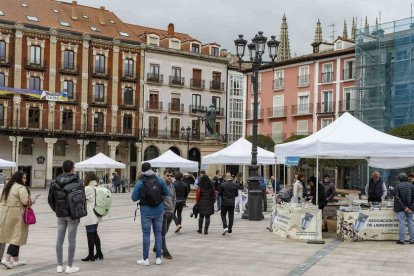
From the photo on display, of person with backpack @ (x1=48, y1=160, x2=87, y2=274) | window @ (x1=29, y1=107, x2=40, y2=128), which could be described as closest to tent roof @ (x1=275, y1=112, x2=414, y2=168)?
person with backpack @ (x1=48, y1=160, x2=87, y2=274)

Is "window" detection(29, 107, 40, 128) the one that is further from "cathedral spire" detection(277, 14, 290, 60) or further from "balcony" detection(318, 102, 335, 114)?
"cathedral spire" detection(277, 14, 290, 60)

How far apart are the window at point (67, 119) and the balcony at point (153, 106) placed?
860cm

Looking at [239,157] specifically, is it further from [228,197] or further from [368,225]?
[368,225]

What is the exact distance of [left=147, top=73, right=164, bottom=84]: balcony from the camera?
202 feet

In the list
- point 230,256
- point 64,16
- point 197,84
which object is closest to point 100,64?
point 64,16

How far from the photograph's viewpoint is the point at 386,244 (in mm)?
13555

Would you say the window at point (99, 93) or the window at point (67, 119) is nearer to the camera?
the window at point (67, 119)

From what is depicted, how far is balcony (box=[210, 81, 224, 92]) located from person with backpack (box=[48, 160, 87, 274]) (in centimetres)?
5749

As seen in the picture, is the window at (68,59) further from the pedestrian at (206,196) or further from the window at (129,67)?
the pedestrian at (206,196)

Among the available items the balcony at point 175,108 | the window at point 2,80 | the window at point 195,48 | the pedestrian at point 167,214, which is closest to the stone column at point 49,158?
the window at point 2,80

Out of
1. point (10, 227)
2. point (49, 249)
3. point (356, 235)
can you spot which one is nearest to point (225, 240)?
point (356, 235)

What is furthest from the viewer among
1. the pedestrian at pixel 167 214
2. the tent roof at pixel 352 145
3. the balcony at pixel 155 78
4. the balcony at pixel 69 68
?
the balcony at pixel 155 78

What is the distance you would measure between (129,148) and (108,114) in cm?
428

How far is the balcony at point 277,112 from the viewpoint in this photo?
55.7m
